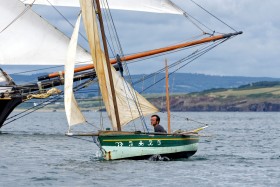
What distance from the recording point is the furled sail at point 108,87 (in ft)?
125

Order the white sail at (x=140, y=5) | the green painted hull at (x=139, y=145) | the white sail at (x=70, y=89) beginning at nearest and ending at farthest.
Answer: the white sail at (x=70, y=89) → the green painted hull at (x=139, y=145) → the white sail at (x=140, y=5)

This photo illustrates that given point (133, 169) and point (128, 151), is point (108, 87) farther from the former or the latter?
point (133, 169)

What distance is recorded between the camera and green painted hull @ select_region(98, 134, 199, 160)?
37.7 meters

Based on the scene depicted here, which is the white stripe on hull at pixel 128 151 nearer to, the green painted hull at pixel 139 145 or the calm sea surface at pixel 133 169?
the green painted hull at pixel 139 145

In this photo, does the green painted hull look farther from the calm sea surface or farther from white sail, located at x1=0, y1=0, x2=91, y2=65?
white sail, located at x1=0, y1=0, x2=91, y2=65

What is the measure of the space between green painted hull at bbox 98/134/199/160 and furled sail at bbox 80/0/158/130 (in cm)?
128

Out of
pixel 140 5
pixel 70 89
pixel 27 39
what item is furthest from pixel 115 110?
pixel 27 39

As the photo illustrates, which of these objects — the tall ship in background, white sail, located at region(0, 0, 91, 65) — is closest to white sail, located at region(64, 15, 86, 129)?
the tall ship in background

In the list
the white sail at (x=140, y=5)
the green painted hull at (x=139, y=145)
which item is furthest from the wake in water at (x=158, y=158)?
the white sail at (x=140, y=5)

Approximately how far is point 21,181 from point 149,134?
626 cm

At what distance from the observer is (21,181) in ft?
A: 113

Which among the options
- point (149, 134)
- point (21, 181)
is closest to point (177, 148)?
point (149, 134)

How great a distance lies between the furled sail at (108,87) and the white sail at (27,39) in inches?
802

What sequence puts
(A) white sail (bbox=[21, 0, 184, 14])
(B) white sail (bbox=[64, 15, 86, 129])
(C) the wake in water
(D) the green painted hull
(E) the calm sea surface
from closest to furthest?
(E) the calm sea surface → (B) white sail (bbox=[64, 15, 86, 129]) → (D) the green painted hull → (C) the wake in water → (A) white sail (bbox=[21, 0, 184, 14])
